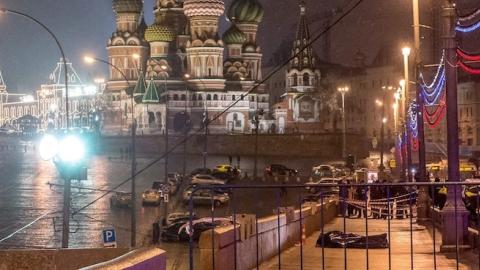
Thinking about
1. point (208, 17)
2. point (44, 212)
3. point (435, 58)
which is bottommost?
point (44, 212)

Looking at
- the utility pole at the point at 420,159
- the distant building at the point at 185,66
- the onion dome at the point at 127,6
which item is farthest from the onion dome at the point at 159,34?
the utility pole at the point at 420,159

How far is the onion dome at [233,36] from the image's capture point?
116m

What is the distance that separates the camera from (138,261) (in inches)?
262

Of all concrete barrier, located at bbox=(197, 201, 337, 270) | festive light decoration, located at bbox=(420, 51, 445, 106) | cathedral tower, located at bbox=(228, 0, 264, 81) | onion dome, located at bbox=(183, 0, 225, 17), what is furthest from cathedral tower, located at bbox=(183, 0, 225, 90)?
concrete barrier, located at bbox=(197, 201, 337, 270)

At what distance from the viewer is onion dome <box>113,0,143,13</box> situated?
Result: 389ft

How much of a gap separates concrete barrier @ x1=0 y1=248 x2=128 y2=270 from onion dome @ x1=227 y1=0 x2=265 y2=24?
11078cm

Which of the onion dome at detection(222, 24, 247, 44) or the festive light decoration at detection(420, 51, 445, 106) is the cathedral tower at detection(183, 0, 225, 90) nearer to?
the onion dome at detection(222, 24, 247, 44)

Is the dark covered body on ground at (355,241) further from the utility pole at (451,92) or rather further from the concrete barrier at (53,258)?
the concrete barrier at (53,258)

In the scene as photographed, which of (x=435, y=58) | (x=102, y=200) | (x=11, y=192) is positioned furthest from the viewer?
(x=435, y=58)

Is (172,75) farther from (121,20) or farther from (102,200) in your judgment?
(102,200)

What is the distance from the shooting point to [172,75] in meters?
114

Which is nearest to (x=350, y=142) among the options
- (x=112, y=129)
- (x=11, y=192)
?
(x=112, y=129)

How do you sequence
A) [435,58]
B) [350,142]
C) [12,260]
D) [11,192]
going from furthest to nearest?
[350,142] < [435,58] < [11,192] < [12,260]

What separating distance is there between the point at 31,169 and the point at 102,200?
1552 inches
